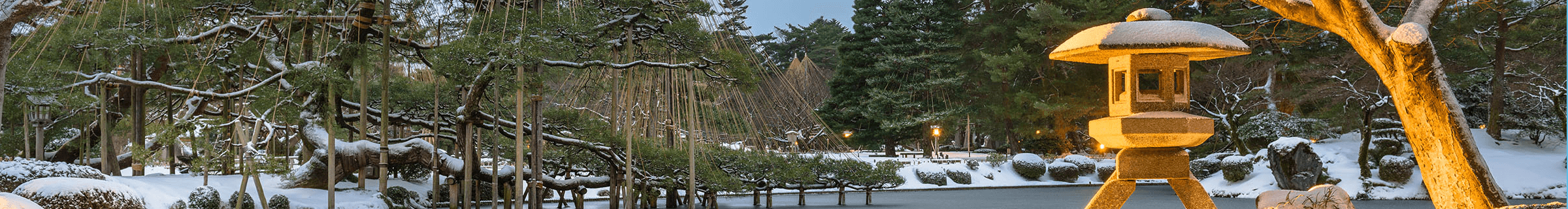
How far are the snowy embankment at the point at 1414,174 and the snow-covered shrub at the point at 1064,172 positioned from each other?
3275 mm

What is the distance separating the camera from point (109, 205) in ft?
23.0

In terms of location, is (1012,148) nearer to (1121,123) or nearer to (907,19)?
(907,19)

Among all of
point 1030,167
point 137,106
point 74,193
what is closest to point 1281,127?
point 1030,167

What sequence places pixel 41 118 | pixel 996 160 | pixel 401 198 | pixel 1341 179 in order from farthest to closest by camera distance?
pixel 996 160
pixel 1341 179
pixel 41 118
pixel 401 198

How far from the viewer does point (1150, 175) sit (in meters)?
5.04

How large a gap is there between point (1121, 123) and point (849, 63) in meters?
23.5

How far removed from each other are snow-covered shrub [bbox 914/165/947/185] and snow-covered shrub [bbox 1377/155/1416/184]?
8739 mm

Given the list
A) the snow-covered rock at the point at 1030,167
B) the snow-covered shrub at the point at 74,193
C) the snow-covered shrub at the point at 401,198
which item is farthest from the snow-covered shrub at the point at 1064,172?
the snow-covered shrub at the point at 74,193

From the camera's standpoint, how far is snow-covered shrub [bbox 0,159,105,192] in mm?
8844

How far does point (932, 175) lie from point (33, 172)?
56.8 feet

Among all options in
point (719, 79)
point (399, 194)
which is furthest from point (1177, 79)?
point (399, 194)

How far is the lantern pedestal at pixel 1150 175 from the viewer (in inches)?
199

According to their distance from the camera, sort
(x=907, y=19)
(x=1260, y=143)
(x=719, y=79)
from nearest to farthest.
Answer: (x=719, y=79)
(x=1260, y=143)
(x=907, y=19)

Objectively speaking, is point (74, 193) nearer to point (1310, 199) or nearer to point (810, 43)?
point (1310, 199)
